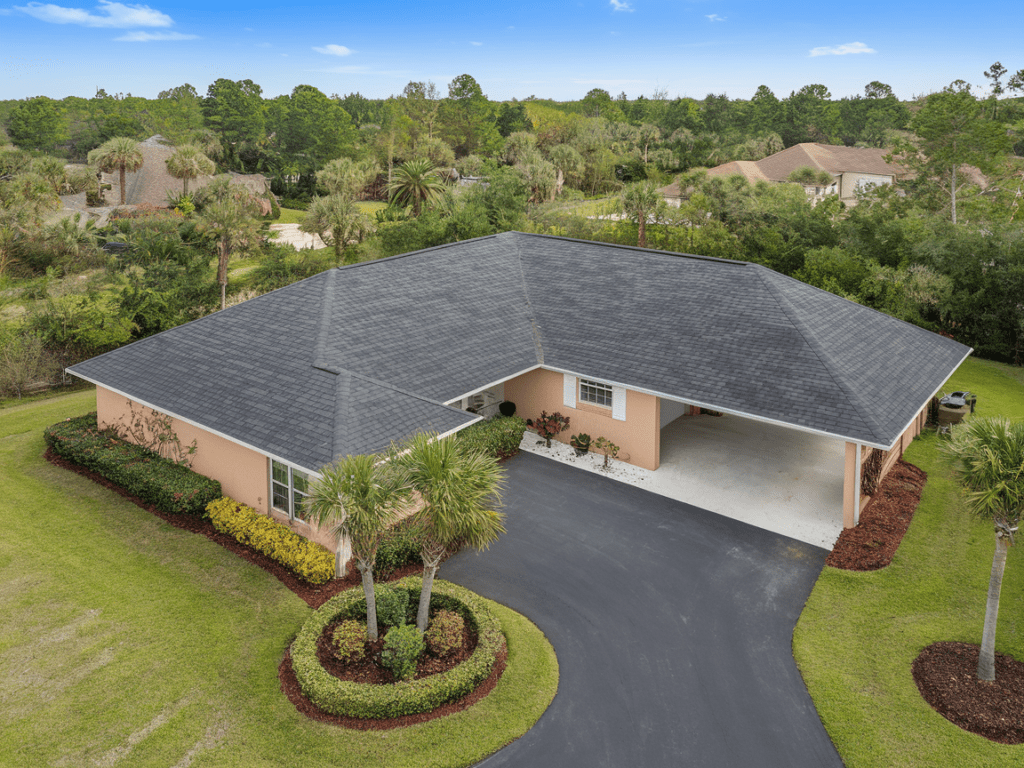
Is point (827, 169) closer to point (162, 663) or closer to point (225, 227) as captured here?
point (225, 227)

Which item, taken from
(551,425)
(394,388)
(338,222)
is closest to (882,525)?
(551,425)

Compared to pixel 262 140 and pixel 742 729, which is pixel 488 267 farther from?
pixel 262 140

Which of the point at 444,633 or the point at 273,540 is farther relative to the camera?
the point at 273,540

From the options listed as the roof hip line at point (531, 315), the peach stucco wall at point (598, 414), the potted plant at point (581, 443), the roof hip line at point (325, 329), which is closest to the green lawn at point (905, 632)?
the peach stucco wall at point (598, 414)

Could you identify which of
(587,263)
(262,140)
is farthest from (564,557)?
(262,140)

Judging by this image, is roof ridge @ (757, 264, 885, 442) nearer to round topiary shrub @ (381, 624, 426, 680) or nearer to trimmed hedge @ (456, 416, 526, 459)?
trimmed hedge @ (456, 416, 526, 459)

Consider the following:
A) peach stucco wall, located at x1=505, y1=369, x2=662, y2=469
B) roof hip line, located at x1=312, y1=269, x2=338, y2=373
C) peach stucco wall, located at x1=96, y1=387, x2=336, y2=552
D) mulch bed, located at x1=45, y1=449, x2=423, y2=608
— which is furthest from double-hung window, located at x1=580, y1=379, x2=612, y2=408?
peach stucco wall, located at x1=96, y1=387, x2=336, y2=552

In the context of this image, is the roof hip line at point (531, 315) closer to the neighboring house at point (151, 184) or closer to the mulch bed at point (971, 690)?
the mulch bed at point (971, 690)
